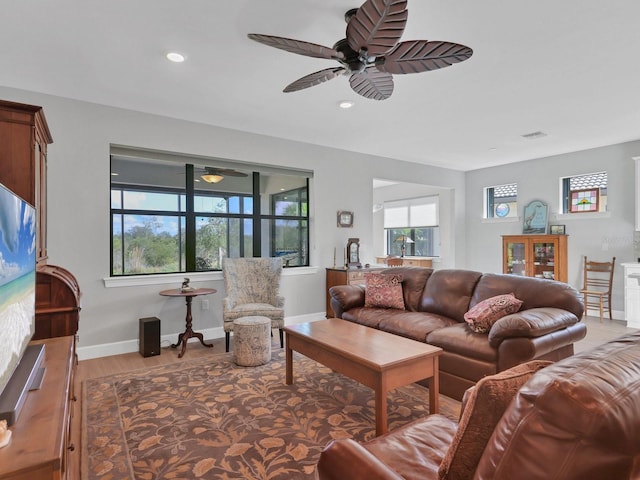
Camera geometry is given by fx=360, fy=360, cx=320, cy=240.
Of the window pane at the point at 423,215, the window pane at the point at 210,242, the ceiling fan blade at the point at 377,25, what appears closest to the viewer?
the ceiling fan blade at the point at 377,25

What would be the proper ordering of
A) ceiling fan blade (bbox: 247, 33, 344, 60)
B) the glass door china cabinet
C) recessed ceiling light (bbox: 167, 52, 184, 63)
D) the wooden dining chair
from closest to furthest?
1. ceiling fan blade (bbox: 247, 33, 344, 60)
2. recessed ceiling light (bbox: 167, 52, 184, 63)
3. the wooden dining chair
4. the glass door china cabinet

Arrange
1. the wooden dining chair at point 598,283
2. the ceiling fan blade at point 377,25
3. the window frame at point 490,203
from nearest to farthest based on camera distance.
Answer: the ceiling fan blade at point 377,25
the wooden dining chair at point 598,283
the window frame at point 490,203

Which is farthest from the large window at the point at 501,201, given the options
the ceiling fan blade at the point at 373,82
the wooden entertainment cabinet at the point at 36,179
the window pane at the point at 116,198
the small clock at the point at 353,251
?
the wooden entertainment cabinet at the point at 36,179

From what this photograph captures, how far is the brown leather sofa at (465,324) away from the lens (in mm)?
2482

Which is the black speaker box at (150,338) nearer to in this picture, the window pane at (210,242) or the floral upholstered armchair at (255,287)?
the floral upholstered armchair at (255,287)

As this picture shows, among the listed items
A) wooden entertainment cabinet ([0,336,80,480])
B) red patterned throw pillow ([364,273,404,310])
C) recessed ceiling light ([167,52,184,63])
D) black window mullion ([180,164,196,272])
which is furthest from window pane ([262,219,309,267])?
wooden entertainment cabinet ([0,336,80,480])

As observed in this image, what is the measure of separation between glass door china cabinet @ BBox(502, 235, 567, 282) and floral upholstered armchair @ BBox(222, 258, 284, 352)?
173 inches

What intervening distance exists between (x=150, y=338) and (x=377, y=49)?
3.41m

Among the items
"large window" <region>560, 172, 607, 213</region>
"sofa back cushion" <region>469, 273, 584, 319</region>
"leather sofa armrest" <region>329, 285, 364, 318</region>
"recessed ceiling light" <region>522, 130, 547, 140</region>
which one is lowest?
"leather sofa armrest" <region>329, 285, 364, 318</region>

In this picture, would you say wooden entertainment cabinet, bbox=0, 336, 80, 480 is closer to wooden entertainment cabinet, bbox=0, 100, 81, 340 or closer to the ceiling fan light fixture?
wooden entertainment cabinet, bbox=0, 100, 81, 340

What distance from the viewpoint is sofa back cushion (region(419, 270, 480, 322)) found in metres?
3.47

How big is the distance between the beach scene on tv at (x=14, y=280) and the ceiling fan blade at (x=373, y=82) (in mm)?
2034

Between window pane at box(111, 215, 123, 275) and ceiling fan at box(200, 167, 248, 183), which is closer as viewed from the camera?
window pane at box(111, 215, 123, 275)

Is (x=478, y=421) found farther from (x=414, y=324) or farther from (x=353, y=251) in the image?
(x=353, y=251)
